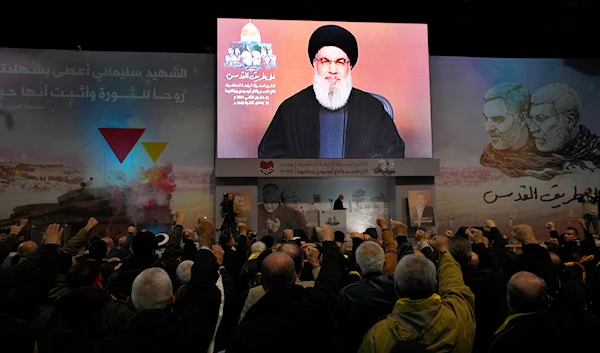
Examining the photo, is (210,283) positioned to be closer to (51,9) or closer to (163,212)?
(163,212)

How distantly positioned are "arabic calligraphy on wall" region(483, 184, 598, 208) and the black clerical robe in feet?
10.1

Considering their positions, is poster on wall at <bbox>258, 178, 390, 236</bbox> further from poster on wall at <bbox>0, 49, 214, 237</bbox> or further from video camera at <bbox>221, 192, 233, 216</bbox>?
poster on wall at <bbox>0, 49, 214, 237</bbox>

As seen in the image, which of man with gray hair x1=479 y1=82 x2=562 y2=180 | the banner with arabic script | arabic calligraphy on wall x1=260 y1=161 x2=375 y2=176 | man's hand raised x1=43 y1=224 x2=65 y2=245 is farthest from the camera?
man with gray hair x1=479 y1=82 x2=562 y2=180

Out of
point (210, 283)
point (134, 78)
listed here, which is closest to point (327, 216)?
point (134, 78)

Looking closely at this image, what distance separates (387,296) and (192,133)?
9477mm

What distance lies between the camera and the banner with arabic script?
1195cm

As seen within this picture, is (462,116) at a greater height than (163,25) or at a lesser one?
lesser

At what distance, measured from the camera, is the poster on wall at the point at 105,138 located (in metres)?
10.6

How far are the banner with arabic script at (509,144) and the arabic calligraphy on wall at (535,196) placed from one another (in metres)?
0.03

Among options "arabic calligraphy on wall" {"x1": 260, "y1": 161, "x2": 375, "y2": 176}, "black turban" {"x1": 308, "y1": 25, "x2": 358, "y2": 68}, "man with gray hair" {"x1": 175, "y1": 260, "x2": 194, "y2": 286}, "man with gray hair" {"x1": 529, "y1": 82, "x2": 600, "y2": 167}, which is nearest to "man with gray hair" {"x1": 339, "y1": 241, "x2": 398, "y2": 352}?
"man with gray hair" {"x1": 175, "y1": 260, "x2": 194, "y2": 286}

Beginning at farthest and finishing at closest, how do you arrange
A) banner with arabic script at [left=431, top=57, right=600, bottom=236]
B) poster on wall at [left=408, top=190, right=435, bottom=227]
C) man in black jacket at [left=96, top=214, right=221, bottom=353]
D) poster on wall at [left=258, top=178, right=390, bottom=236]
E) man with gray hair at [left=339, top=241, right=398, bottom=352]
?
1. banner with arabic script at [left=431, top=57, right=600, bottom=236]
2. poster on wall at [left=258, top=178, right=390, bottom=236]
3. poster on wall at [left=408, top=190, right=435, bottom=227]
4. man with gray hair at [left=339, top=241, right=398, bottom=352]
5. man in black jacket at [left=96, top=214, right=221, bottom=353]

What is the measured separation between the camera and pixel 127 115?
11039 mm

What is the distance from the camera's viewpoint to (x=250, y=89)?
10.7 meters

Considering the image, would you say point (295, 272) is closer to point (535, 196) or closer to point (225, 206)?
point (225, 206)
